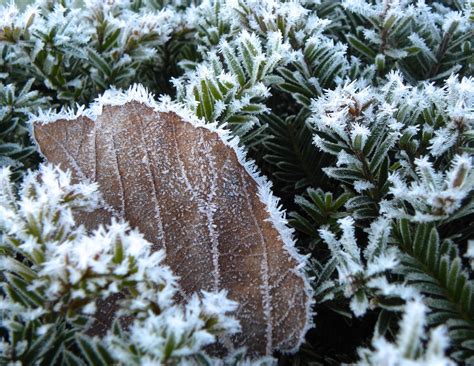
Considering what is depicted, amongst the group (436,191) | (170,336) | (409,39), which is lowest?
(170,336)

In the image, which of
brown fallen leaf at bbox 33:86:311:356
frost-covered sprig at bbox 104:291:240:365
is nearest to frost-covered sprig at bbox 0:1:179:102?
brown fallen leaf at bbox 33:86:311:356

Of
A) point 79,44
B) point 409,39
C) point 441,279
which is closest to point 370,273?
point 441,279

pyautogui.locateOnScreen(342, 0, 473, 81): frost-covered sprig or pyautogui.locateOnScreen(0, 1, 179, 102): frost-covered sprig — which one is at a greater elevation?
pyautogui.locateOnScreen(342, 0, 473, 81): frost-covered sprig

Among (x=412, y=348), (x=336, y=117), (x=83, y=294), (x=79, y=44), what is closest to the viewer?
(x=412, y=348)

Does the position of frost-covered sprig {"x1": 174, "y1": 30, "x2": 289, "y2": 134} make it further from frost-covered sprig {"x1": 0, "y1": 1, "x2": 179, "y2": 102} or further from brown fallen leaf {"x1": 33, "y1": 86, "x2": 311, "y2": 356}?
frost-covered sprig {"x1": 0, "y1": 1, "x2": 179, "y2": 102}

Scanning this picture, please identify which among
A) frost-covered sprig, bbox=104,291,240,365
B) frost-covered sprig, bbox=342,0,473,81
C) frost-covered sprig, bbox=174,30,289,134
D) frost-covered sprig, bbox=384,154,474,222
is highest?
frost-covered sprig, bbox=342,0,473,81

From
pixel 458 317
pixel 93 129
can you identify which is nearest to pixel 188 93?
pixel 93 129

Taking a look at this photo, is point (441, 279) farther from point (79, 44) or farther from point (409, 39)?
point (79, 44)
